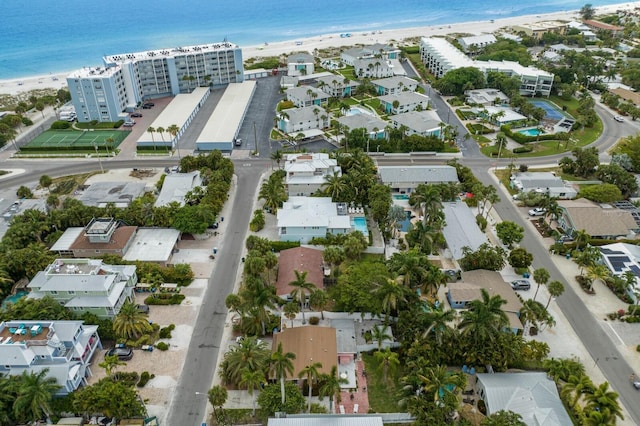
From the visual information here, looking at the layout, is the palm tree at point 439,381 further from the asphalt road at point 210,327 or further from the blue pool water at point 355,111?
the blue pool water at point 355,111

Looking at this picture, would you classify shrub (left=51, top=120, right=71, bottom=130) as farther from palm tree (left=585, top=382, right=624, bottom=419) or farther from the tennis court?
the tennis court

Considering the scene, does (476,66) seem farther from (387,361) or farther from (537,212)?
(387,361)

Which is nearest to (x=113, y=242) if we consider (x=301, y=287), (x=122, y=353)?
(x=122, y=353)

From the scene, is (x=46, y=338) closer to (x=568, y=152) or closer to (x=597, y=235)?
(x=597, y=235)

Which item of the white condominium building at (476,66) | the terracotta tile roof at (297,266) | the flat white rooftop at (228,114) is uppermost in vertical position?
the white condominium building at (476,66)

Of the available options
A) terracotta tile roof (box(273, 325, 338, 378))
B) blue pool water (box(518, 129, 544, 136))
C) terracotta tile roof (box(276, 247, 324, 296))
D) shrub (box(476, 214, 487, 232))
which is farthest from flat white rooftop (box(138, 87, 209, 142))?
blue pool water (box(518, 129, 544, 136))

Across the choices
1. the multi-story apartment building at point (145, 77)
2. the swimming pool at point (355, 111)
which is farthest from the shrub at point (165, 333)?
the multi-story apartment building at point (145, 77)

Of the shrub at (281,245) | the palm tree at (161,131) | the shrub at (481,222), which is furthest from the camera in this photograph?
the palm tree at (161,131)
